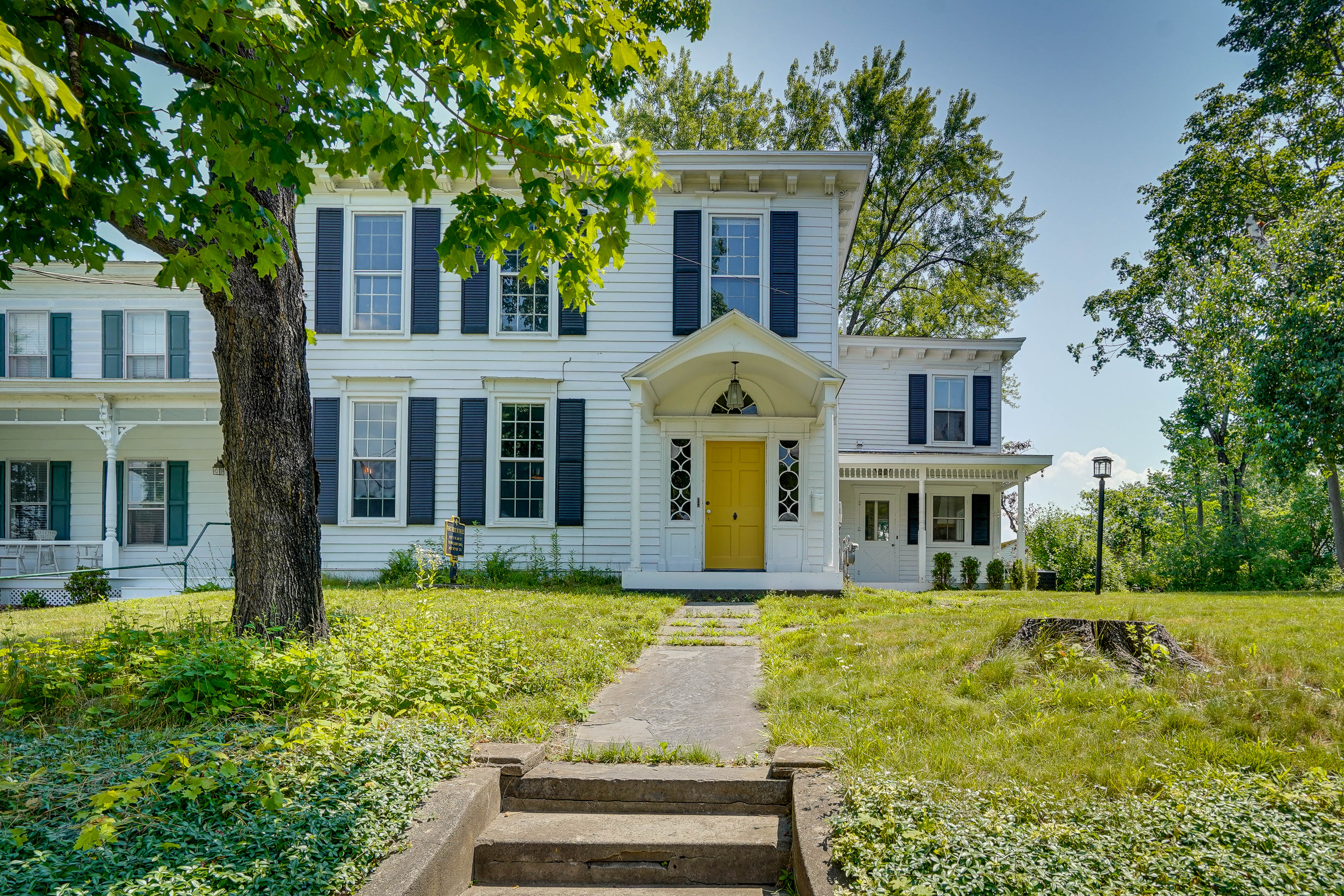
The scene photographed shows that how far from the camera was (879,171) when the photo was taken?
23000 millimetres

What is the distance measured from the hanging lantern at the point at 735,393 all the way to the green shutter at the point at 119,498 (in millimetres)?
11442

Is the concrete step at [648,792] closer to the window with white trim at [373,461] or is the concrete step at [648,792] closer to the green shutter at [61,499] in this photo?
the window with white trim at [373,461]

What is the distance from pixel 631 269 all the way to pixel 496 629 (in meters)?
7.60

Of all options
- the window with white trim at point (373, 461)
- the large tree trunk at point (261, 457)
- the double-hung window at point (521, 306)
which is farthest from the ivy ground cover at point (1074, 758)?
the window with white trim at point (373, 461)

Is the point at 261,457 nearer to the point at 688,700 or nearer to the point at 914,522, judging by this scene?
the point at 688,700

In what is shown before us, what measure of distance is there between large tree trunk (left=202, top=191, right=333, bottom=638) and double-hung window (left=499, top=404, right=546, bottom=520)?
7.20m

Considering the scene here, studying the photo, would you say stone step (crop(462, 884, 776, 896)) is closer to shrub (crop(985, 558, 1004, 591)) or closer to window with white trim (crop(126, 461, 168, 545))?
window with white trim (crop(126, 461, 168, 545))

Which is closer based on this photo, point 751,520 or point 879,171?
point 751,520

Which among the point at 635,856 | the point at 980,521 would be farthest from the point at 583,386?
the point at 635,856

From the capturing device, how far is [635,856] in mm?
3408

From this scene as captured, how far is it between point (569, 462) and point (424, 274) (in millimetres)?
3954

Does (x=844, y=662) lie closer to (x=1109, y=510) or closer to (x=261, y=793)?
(x=261, y=793)

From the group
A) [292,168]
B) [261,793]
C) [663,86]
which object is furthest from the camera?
[663,86]

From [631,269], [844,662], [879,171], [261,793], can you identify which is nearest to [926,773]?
[844,662]
